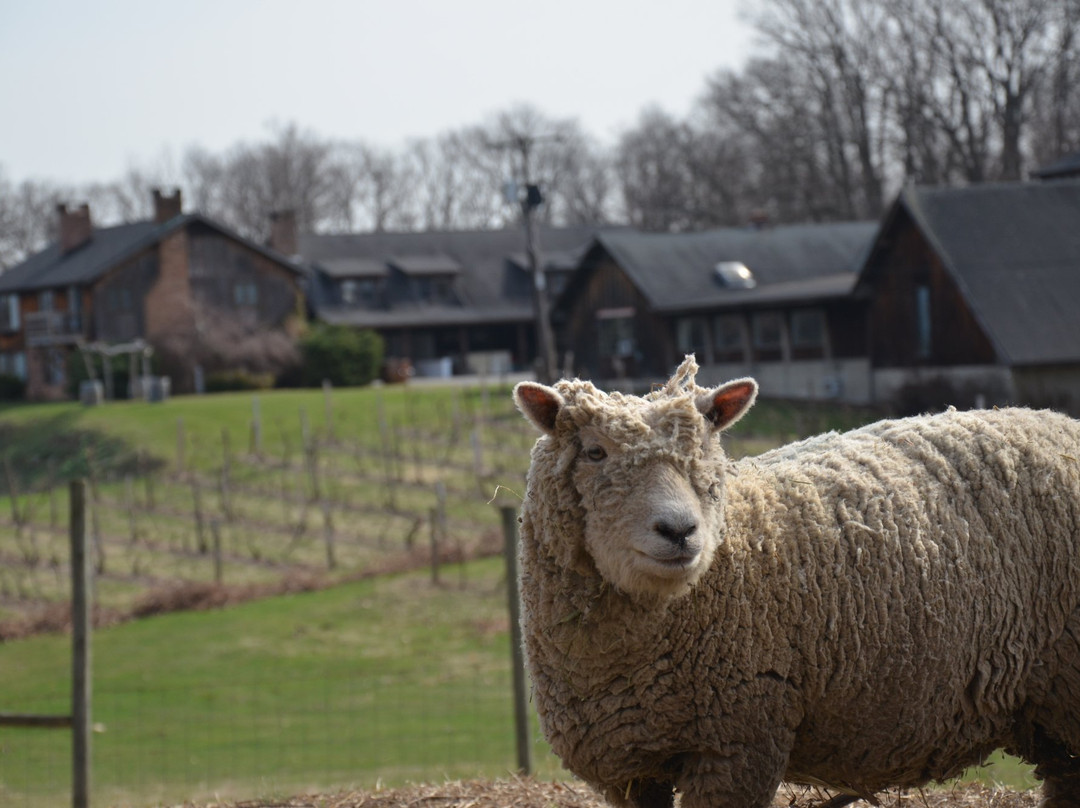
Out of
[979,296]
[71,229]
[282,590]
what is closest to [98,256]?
[71,229]

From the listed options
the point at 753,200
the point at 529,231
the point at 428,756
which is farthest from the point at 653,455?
the point at 753,200

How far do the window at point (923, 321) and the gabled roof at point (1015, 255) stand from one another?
1764 millimetres

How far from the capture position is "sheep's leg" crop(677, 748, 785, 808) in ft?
15.3

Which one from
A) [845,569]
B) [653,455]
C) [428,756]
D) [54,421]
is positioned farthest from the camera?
[54,421]

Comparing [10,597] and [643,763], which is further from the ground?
[643,763]

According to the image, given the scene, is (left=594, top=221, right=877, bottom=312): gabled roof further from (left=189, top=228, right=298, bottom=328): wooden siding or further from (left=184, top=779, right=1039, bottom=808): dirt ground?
(left=184, top=779, right=1039, bottom=808): dirt ground

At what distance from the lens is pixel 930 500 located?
5.34 metres

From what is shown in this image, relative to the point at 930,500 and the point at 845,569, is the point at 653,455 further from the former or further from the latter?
the point at 930,500

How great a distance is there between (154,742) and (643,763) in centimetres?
1078

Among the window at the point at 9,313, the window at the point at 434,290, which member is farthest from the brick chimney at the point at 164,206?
the window at the point at 434,290

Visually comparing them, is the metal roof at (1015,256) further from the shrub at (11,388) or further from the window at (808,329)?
the shrub at (11,388)

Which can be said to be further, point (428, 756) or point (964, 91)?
point (964, 91)

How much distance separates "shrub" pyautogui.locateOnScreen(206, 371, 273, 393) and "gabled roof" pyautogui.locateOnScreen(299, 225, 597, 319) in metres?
8.67

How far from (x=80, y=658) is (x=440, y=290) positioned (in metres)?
54.3
